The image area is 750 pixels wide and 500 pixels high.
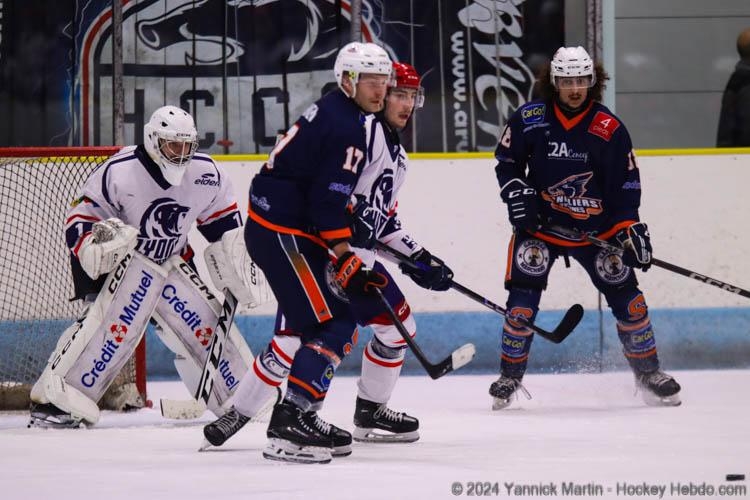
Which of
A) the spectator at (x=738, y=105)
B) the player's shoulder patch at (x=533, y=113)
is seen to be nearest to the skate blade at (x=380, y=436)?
the player's shoulder patch at (x=533, y=113)

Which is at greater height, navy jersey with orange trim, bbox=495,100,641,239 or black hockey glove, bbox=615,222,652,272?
navy jersey with orange trim, bbox=495,100,641,239

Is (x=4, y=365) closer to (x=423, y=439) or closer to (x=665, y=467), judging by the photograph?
(x=423, y=439)

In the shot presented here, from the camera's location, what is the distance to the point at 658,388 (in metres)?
4.36

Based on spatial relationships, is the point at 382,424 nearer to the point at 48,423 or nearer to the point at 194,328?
the point at 194,328

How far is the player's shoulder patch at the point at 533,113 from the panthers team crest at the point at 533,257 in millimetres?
387

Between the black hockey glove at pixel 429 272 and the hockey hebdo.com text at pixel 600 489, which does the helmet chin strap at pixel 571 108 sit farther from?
the hockey hebdo.com text at pixel 600 489

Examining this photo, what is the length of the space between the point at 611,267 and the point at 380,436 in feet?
3.74

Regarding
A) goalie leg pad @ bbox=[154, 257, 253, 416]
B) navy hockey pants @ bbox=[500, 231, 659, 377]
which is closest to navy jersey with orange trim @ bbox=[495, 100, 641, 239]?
navy hockey pants @ bbox=[500, 231, 659, 377]

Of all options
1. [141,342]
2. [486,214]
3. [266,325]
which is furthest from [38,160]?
[486,214]

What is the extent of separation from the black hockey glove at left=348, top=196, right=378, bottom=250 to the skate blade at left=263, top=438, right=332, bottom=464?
0.50 metres

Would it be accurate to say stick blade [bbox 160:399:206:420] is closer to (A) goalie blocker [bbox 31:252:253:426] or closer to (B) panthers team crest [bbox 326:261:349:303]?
(A) goalie blocker [bbox 31:252:253:426]

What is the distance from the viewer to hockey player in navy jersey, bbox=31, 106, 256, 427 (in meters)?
3.99

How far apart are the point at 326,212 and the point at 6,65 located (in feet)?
9.07

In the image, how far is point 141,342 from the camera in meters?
4.57
